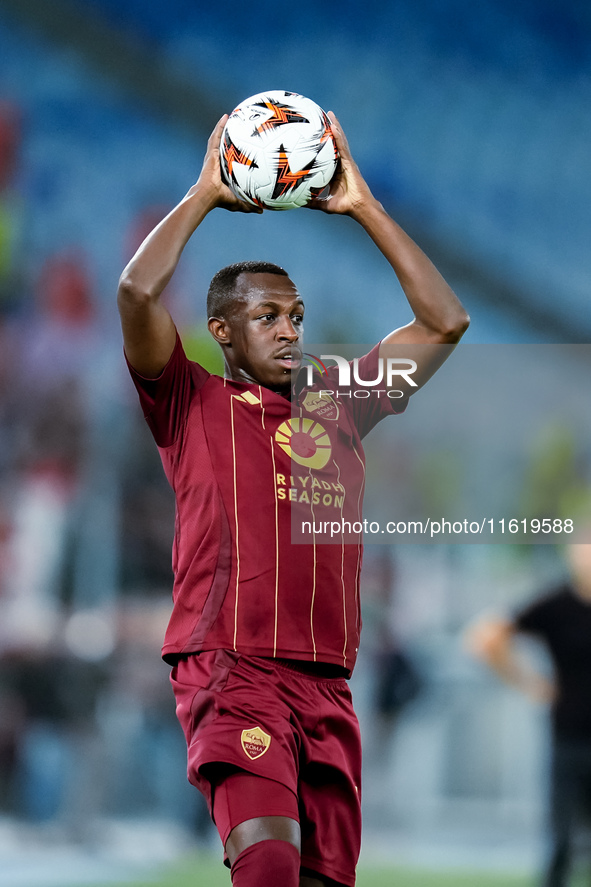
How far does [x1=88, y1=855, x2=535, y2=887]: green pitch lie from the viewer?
16.3 feet

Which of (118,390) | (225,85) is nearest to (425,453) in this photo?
(118,390)

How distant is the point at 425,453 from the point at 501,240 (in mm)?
1975

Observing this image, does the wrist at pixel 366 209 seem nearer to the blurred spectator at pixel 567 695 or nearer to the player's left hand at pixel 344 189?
the player's left hand at pixel 344 189

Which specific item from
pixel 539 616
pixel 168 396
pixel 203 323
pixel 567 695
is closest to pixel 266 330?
pixel 168 396

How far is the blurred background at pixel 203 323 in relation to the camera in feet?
19.0

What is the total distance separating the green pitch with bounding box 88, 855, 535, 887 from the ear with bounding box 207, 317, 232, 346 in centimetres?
325

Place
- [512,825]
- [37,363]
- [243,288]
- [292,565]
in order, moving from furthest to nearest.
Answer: [37,363], [512,825], [243,288], [292,565]

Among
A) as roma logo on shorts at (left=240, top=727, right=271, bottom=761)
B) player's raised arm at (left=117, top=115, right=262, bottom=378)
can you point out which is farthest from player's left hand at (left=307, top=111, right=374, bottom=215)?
as roma logo on shorts at (left=240, top=727, right=271, bottom=761)

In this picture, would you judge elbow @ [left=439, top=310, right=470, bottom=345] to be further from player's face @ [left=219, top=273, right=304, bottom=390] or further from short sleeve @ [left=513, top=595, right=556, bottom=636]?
short sleeve @ [left=513, top=595, right=556, bottom=636]

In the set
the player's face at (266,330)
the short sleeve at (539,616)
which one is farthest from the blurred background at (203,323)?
the player's face at (266,330)

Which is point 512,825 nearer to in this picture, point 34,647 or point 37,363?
point 34,647

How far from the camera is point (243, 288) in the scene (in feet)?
8.62

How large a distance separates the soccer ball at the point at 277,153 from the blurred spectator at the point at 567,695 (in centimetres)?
234

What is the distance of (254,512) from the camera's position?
2.34 meters
